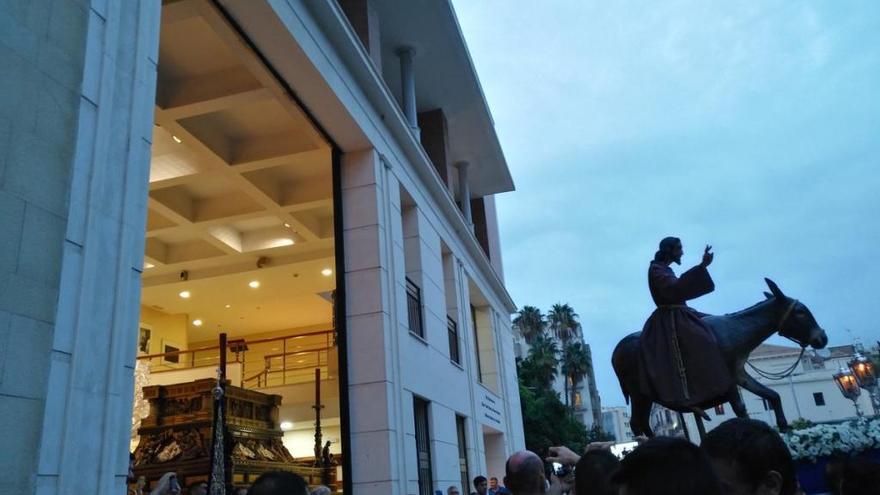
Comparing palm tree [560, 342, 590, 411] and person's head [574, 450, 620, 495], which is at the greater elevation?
palm tree [560, 342, 590, 411]

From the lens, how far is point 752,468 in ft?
7.48

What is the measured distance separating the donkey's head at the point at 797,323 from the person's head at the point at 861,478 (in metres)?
3.13

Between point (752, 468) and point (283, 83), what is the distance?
8.95 meters

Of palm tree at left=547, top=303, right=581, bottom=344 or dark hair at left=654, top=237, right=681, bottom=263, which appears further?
palm tree at left=547, top=303, right=581, bottom=344

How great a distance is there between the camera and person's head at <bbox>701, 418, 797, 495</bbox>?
2.26m

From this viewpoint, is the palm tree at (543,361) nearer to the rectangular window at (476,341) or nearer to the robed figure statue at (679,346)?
the rectangular window at (476,341)

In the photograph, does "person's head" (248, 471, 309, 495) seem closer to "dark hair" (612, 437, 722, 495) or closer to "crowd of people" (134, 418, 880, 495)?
"crowd of people" (134, 418, 880, 495)

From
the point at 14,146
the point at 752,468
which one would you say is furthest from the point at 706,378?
the point at 14,146

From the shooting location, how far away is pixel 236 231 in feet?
59.6

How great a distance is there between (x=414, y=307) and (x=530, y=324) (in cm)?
5977

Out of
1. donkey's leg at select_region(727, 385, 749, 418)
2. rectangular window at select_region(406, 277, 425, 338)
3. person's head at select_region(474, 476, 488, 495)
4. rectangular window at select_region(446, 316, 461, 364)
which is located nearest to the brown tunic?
donkey's leg at select_region(727, 385, 749, 418)

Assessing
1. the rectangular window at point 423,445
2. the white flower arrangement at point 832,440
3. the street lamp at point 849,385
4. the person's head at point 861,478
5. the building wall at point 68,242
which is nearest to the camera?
the person's head at point 861,478

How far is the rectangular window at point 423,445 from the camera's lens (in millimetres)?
12047

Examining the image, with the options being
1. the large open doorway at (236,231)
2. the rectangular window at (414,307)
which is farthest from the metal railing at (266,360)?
the rectangular window at (414,307)
